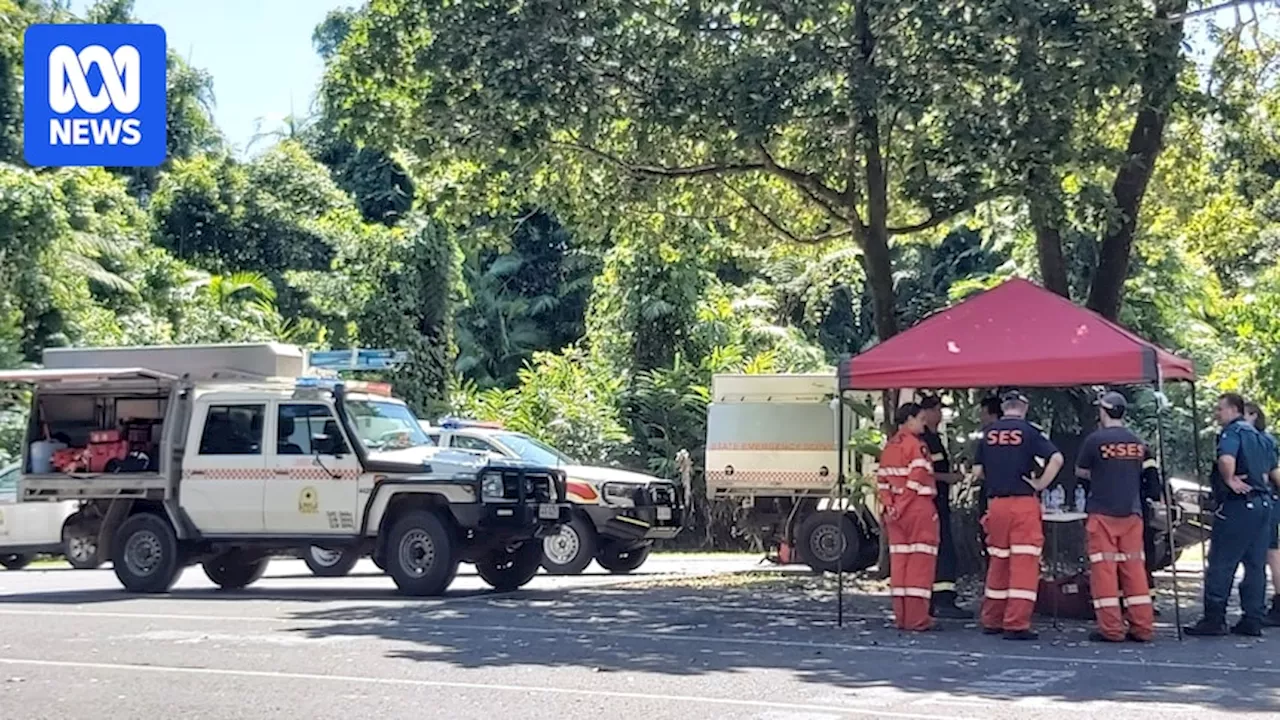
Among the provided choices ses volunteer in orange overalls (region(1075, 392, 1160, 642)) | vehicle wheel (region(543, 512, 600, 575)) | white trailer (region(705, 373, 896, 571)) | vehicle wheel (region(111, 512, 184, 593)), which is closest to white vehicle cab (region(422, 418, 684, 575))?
vehicle wheel (region(543, 512, 600, 575))

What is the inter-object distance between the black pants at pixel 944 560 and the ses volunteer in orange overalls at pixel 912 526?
1.61 ft

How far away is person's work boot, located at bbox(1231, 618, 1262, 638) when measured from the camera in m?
12.8

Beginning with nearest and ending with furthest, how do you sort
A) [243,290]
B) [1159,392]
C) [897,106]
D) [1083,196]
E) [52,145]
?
1. [1159,392]
2. [52,145]
3. [897,106]
4. [1083,196]
5. [243,290]

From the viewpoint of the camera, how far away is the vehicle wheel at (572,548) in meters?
19.2

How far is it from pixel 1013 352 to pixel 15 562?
51.9 ft

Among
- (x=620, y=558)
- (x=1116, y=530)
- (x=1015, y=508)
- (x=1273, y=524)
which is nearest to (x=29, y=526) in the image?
(x=620, y=558)

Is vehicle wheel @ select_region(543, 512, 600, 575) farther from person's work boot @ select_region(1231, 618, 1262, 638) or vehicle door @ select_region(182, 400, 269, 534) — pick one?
person's work boot @ select_region(1231, 618, 1262, 638)

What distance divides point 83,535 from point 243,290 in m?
18.7

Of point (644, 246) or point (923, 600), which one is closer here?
point (923, 600)

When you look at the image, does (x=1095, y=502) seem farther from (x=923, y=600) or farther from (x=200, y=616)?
(x=200, y=616)

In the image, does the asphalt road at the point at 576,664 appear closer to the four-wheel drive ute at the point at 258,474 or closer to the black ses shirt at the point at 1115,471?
the four-wheel drive ute at the point at 258,474

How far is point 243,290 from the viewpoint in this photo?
3588 cm

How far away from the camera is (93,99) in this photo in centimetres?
1362

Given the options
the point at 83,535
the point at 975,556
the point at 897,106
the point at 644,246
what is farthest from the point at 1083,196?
the point at 83,535
